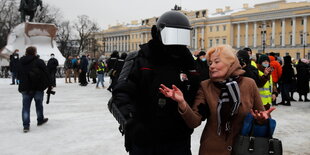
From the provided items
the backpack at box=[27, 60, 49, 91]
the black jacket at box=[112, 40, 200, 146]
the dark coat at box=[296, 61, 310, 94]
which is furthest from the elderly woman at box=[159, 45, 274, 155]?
the dark coat at box=[296, 61, 310, 94]

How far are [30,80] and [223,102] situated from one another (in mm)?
5276

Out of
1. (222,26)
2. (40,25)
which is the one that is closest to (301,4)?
(222,26)

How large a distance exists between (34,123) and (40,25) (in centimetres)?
1424

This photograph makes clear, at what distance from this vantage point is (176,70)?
93.7 inches

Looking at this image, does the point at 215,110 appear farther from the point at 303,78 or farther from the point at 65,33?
the point at 65,33

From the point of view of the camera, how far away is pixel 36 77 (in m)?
6.66

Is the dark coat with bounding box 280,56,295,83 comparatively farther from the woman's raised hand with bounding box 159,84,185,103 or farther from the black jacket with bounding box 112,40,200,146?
the woman's raised hand with bounding box 159,84,185,103

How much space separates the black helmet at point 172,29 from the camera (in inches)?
92.7

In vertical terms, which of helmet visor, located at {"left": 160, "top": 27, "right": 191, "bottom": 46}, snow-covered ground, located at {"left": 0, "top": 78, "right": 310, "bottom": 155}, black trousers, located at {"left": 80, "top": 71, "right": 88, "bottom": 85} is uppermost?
helmet visor, located at {"left": 160, "top": 27, "right": 191, "bottom": 46}

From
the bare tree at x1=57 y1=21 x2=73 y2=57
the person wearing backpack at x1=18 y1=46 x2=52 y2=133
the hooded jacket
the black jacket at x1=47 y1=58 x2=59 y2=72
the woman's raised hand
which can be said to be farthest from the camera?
the bare tree at x1=57 y1=21 x2=73 y2=57

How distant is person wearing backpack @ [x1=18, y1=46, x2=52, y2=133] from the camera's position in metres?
6.63

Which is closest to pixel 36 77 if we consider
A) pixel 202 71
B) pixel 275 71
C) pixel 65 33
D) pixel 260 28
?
pixel 202 71

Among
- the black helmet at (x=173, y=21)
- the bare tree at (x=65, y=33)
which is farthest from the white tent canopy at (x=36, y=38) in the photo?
the bare tree at (x=65, y=33)

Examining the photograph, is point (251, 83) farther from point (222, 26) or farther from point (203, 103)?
point (222, 26)
